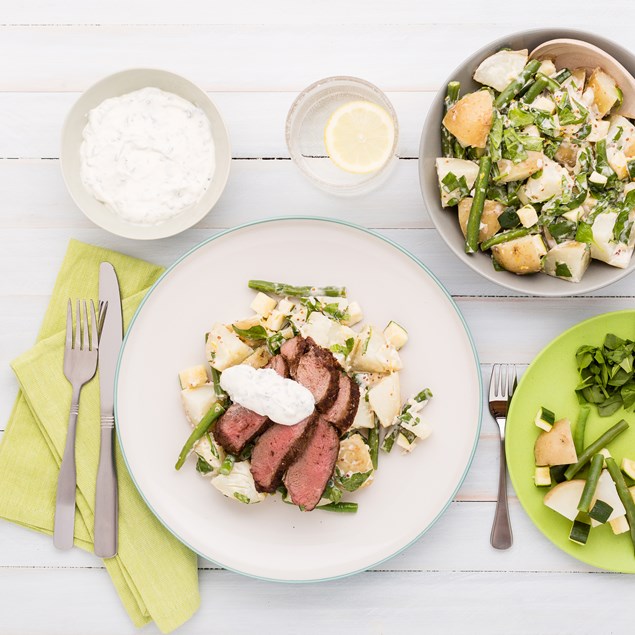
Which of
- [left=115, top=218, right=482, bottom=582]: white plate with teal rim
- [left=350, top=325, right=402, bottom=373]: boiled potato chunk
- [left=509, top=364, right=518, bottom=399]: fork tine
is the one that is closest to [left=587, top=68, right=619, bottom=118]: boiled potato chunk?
[left=115, top=218, right=482, bottom=582]: white plate with teal rim

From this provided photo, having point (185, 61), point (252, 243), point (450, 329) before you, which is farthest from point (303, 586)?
point (185, 61)

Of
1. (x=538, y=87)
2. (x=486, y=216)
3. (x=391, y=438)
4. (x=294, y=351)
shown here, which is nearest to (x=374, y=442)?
(x=391, y=438)

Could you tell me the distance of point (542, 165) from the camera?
2.18m

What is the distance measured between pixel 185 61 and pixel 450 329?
4.59 ft

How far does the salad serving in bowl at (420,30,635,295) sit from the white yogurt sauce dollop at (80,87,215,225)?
2.65 ft

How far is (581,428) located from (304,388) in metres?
1.03

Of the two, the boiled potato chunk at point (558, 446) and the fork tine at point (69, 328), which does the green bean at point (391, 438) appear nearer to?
the boiled potato chunk at point (558, 446)

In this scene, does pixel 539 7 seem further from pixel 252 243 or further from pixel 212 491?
pixel 212 491

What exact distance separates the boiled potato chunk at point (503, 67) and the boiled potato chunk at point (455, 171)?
270mm

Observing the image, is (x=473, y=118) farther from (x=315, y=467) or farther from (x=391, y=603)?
(x=391, y=603)

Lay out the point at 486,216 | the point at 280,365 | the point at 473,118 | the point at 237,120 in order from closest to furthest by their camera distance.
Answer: the point at 473,118 → the point at 486,216 → the point at 280,365 → the point at 237,120

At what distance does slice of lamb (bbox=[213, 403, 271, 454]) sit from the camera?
238 cm

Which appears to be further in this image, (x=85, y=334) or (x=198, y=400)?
(x=85, y=334)

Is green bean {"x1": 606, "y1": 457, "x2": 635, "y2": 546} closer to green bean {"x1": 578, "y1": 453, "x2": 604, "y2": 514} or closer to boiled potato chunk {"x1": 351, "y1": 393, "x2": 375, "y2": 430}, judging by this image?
green bean {"x1": 578, "y1": 453, "x2": 604, "y2": 514}
